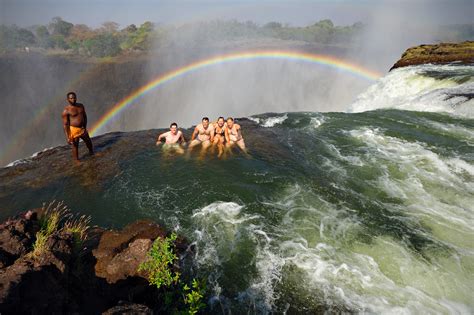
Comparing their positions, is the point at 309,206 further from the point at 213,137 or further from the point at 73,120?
→ the point at 73,120

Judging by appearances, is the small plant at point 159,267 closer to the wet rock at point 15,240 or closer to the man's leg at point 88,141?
the wet rock at point 15,240

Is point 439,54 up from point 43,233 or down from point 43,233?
up

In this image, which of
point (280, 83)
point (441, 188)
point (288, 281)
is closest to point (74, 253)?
point (288, 281)

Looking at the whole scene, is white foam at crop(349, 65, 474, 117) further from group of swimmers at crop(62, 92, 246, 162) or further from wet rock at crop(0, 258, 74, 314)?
wet rock at crop(0, 258, 74, 314)

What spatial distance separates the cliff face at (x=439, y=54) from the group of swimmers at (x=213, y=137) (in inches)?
655

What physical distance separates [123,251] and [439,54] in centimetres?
2464

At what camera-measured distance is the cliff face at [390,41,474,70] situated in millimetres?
20562

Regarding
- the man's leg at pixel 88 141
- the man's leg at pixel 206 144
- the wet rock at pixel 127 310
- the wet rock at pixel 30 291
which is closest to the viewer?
the wet rock at pixel 30 291

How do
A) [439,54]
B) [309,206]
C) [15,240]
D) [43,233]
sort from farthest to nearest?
[439,54], [309,206], [43,233], [15,240]

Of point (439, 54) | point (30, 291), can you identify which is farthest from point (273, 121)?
point (439, 54)

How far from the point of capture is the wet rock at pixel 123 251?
174 inches

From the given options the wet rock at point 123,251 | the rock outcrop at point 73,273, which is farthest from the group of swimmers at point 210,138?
the rock outcrop at point 73,273

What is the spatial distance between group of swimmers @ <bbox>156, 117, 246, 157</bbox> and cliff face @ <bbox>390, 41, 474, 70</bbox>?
16.6m

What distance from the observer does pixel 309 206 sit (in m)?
6.87
